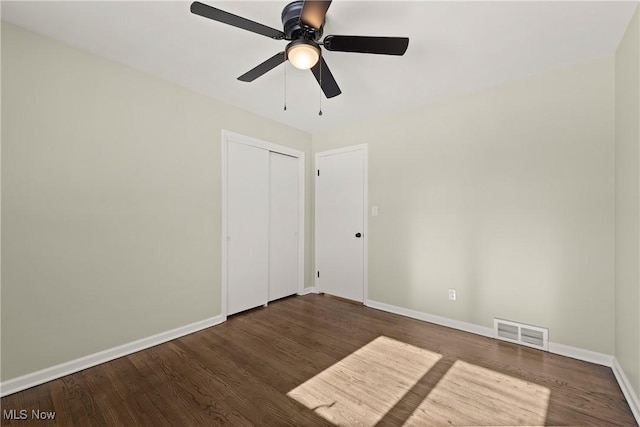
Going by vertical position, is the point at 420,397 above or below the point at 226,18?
below

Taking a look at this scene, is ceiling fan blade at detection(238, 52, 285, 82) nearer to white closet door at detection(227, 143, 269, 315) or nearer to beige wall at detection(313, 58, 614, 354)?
white closet door at detection(227, 143, 269, 315)

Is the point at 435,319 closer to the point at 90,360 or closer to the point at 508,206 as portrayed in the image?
the point at 508,206

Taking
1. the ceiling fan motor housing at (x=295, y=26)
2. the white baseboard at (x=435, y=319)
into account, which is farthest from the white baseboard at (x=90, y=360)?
the ceiling fan motor housing at (x=295, y=26)

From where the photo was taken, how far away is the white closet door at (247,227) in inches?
128

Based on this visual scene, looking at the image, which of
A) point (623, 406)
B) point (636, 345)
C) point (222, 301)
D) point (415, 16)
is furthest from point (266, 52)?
point (623, 406)

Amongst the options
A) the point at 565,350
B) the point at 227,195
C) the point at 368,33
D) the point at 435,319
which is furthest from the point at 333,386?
the point at 368,33

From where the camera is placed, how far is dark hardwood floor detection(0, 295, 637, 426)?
1.68 m

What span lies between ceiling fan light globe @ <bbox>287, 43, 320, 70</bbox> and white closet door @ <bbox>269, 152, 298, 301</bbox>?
2.07 m

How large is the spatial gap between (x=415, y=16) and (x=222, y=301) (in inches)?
124

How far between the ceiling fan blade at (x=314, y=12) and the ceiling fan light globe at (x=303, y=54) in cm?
12

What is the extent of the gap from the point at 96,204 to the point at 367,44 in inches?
94.4

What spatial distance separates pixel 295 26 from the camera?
1.68 metres

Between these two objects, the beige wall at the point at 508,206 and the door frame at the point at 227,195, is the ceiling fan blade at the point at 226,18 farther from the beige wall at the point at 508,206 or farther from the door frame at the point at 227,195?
the beige wall at the point at 508,206

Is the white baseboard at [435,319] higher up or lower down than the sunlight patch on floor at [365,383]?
higher up
